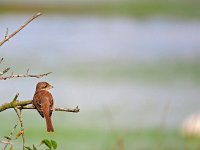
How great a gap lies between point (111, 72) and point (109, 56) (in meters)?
1.02

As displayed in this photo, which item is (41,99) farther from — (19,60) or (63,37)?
(63,37)

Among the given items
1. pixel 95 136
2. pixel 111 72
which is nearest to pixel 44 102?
pixel 95 136

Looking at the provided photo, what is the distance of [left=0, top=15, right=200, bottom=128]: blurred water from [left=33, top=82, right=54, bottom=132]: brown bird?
15.3 feet

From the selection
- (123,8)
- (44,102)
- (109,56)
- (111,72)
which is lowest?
(44,102)

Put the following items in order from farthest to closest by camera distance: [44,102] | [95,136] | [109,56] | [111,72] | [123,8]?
[123,8], [109,56], [111,72], [95,136], [44,102]

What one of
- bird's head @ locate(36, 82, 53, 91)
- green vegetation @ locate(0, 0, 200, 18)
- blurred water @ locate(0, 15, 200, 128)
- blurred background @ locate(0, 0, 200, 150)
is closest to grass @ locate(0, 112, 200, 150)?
blurred background @ locate(0, 0, 200, 150)

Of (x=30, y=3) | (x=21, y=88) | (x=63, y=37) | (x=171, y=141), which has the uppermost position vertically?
(x=30, y=3)

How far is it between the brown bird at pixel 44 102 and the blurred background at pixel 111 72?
1561 millimetres

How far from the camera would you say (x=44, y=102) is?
2.04 meters

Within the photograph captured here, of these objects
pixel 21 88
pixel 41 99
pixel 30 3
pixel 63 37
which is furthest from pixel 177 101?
pixel 30 3

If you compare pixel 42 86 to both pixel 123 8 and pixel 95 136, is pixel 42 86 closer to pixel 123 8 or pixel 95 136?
pixel 95 136

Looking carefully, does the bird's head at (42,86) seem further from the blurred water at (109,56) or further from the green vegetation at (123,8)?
the green vegetation at (123,8)

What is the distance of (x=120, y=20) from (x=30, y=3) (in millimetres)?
3270

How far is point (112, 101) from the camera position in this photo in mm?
7715
